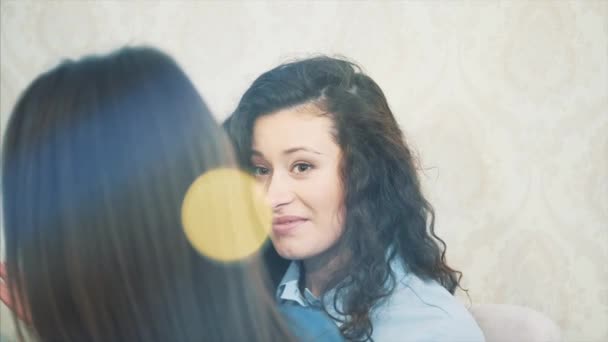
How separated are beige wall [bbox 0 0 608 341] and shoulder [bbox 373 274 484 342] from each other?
20.5 inches

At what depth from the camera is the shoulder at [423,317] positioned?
0.94m

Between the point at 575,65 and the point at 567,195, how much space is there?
339 mm

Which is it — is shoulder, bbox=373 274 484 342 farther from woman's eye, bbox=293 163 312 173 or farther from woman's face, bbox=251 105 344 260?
woman's eye, bbox=293 163 312 173

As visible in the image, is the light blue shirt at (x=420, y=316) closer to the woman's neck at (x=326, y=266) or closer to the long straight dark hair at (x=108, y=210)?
the woman's neck at (x=326, y=266)

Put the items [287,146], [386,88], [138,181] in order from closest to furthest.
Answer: [138,181] → [287,146] → [386,88]

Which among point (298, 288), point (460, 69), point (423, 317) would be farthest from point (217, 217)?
point (460, 69)

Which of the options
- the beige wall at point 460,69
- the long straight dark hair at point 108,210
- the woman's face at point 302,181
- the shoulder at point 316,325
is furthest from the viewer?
the beige wall at point 460,69

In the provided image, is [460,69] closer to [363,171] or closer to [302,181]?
[363,171]

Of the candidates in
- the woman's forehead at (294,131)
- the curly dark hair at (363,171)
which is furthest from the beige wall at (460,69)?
the woman's forehead at (294,131)

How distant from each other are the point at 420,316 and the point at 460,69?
2.48 ft

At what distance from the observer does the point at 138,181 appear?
0.53 m

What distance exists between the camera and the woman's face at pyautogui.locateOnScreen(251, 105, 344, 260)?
1042mm

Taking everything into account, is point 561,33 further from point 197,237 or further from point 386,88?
point 197,237

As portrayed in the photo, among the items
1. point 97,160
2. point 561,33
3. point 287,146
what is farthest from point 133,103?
point 561,33
